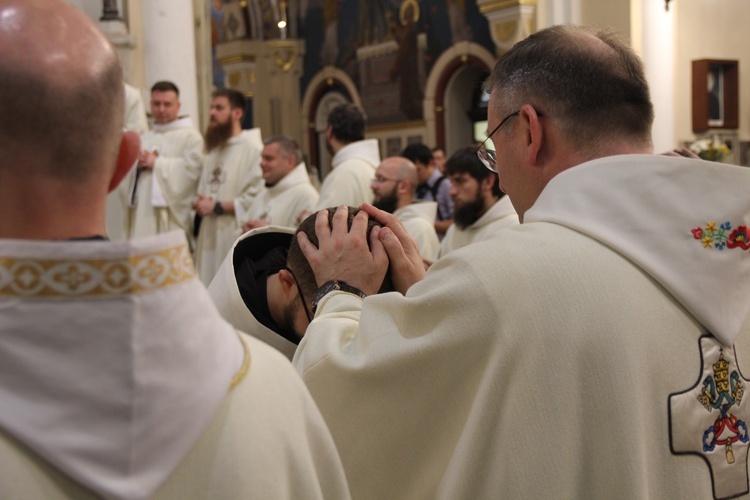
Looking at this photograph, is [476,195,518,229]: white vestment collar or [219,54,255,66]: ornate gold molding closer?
[476,195,518,229]: white vestment collar

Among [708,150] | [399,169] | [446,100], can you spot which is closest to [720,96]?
[708,150]

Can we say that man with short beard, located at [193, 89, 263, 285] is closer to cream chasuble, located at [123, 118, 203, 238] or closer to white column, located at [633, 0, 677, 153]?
cream chasuble, located at [123, 118, 203, 238]

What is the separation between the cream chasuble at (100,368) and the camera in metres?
0.97

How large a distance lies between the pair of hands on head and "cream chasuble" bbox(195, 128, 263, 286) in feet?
18.4

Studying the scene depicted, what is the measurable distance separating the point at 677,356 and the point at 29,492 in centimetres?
119

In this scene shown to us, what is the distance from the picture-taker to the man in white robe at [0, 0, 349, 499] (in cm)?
97

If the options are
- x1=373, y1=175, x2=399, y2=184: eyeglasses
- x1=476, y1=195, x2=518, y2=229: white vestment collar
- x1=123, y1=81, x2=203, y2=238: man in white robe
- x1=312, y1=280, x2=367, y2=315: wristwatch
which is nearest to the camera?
x1=312, y1=280, x2=367, y2=315: wristwatch

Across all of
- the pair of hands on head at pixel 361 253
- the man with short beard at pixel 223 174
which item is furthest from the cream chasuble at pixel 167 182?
the pair of hands on head at pixel 361 253

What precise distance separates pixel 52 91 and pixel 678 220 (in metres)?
1.21

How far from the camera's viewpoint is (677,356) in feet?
5.80

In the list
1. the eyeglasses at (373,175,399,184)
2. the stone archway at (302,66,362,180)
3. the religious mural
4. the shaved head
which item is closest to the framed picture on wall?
the religious mural

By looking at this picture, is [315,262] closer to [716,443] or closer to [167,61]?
[716,443]

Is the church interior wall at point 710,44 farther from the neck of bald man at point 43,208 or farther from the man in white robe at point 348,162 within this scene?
the neck of bald man at point 43,208

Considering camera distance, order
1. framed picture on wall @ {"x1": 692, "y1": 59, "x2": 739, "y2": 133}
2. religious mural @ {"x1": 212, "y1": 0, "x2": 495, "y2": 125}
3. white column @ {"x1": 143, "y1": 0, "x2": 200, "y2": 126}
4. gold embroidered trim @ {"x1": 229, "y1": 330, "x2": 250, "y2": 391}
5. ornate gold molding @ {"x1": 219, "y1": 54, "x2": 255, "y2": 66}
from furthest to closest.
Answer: ornate gold molding @ {"x1": 219, "y1": 54, "x2": 255, "y2": 66}
religious mural @ {"x1": 212, "y1": 0, "x2": 495, "y2": 125}
framed picture on wall @ {"x1": 692, "y1": 59, "x2": 739, "y2": 133}
white column @ {"x1": 143, "y1": 0, "x2": 200, "y2": 126}
gold embroidered trim @ {"x1": 229, "y1": 330, "x2": 250, "y2": 391}
